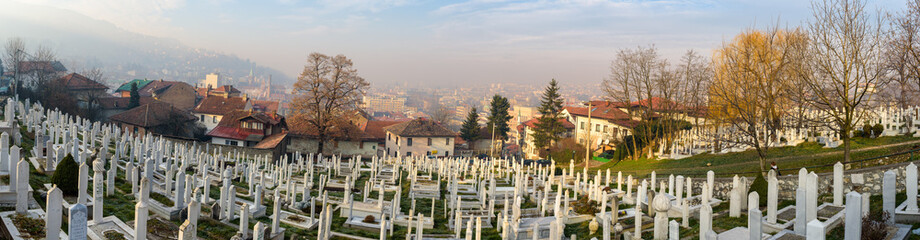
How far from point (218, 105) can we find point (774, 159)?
55.4 meters

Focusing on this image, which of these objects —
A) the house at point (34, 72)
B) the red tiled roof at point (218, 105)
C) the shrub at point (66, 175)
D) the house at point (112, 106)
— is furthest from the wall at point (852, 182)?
the house at point (112, 106)

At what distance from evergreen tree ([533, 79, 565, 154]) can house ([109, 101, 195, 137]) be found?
32.3 metres

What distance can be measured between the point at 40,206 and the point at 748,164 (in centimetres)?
2285

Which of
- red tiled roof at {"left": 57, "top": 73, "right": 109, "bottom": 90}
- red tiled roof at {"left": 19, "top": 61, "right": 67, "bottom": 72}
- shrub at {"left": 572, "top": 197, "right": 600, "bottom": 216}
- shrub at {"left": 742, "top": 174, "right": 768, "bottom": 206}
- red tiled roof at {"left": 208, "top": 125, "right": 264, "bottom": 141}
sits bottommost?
shrub at {"left": 572, "top": 197, "right": 600, "bottom": 216}

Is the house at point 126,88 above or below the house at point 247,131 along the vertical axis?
above

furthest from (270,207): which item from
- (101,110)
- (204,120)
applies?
(204,120)

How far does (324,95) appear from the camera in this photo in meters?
37.6

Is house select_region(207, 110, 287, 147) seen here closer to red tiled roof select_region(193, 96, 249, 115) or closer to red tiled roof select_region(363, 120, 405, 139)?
red tiled roof select_region(363, 120, 405, 139)

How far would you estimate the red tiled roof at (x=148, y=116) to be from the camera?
43.3m

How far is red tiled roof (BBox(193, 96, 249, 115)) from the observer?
6019 cm

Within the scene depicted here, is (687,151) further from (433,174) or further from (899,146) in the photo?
(433,174)

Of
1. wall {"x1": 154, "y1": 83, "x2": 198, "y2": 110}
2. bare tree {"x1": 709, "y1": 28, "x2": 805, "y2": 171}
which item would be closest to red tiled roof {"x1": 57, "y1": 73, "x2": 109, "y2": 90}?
wall {"x1": 154, "y1": 83, "x2": 198, "y2": 110}

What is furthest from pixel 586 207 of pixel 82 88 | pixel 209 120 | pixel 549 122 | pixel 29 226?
pixel 82 88

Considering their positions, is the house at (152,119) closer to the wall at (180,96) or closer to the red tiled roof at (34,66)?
the red tiled roof at (34,66)
